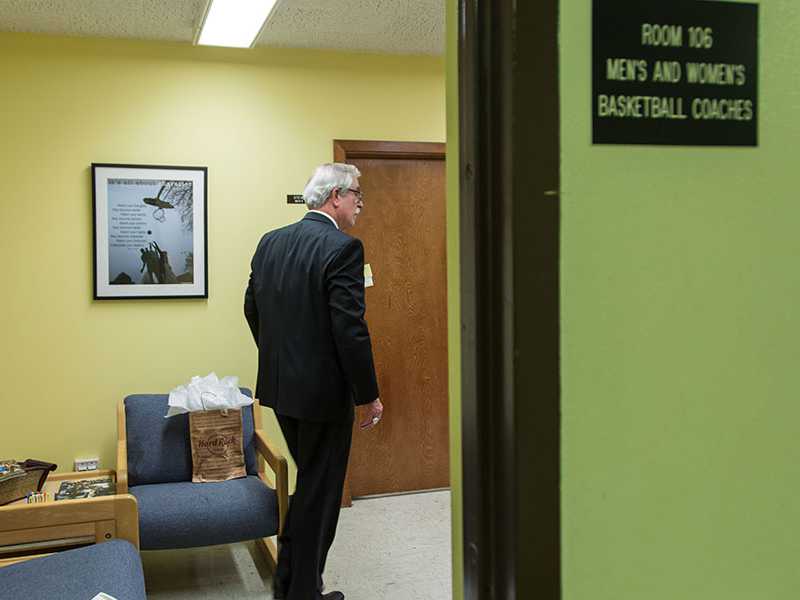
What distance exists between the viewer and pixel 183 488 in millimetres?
3518

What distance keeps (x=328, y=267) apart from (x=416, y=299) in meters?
1.78

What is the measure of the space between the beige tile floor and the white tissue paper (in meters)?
0.70

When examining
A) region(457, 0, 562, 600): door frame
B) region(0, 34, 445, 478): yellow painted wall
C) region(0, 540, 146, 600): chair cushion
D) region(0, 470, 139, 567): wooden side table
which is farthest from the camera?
region(0, 34, 445, 478): yellow painted wall

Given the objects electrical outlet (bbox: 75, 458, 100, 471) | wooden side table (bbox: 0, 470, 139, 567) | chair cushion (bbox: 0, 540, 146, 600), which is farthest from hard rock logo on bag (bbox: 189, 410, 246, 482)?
chair cushion (bbox: 0, 540, 146, 600)

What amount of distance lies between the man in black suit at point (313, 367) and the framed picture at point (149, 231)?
3.90 feet

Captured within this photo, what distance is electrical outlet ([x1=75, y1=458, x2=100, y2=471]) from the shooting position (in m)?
4.08

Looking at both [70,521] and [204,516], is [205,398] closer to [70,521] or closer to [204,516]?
[204,516]

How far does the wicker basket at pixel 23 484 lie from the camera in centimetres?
325

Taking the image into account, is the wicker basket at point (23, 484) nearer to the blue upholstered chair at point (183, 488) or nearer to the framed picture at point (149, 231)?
the blue upholstered chair at point (183, 488)

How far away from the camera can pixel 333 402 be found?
2.96m

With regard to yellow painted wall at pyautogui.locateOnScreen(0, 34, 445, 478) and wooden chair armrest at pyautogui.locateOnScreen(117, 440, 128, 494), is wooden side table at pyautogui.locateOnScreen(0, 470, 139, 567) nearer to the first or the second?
wooden chair armrest at pyautogui.locateOnScreen(117, 440, 128, 494)

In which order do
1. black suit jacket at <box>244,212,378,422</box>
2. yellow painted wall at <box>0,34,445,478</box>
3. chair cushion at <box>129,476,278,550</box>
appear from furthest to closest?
yellow painted wall at <box>0,34,445,478</box>, chair cushion at <box>129,476,278,550</box>, black suit jacket at <box>244,212,378,422</box>

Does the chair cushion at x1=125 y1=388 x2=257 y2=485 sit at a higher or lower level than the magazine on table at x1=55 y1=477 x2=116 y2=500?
higher

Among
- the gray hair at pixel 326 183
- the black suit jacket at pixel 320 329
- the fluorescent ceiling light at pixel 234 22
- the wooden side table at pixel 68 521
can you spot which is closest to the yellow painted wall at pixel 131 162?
the fluorescent ceiling light at pixel 234 22
